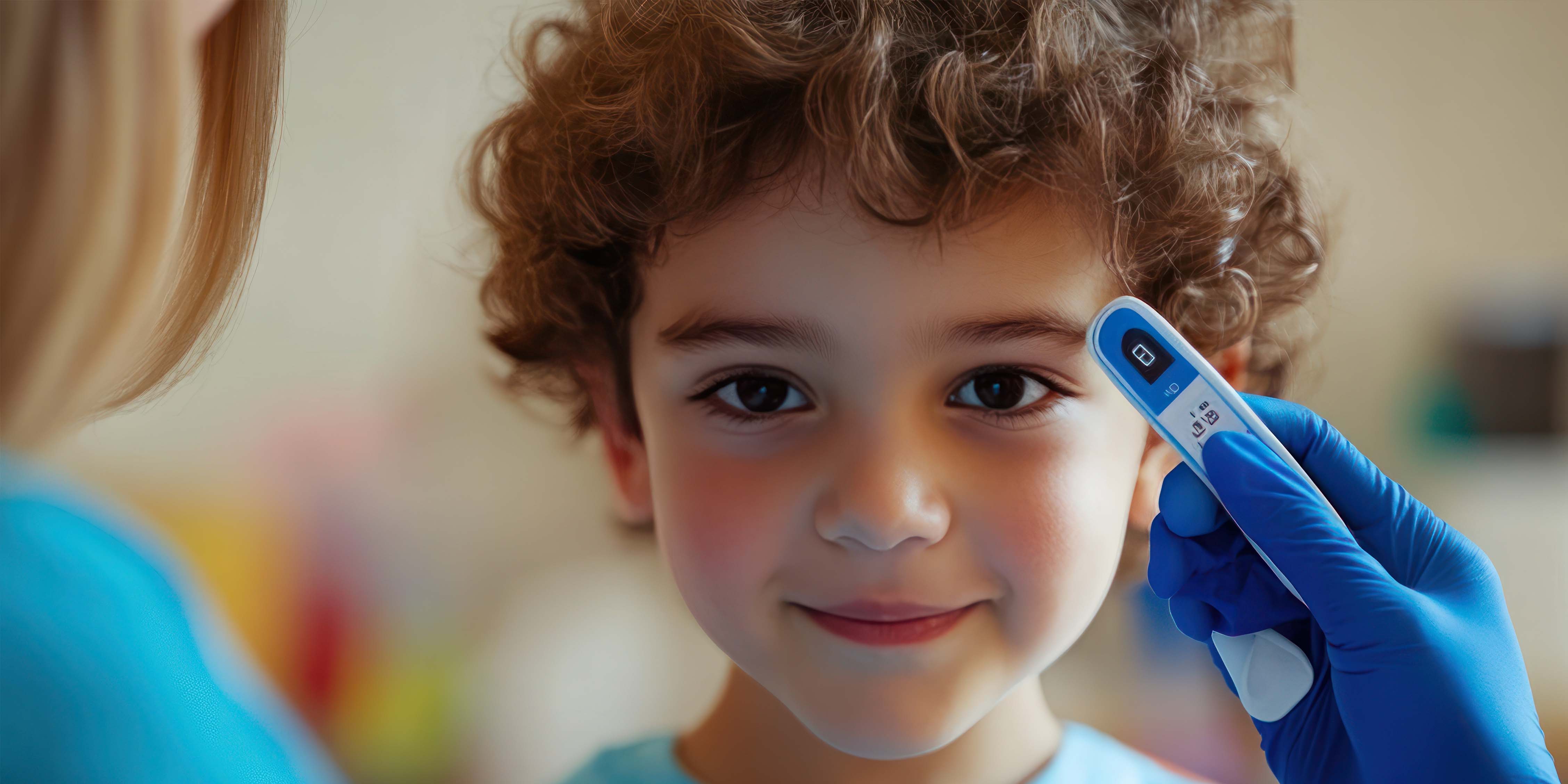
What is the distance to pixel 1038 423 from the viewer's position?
1.84ft

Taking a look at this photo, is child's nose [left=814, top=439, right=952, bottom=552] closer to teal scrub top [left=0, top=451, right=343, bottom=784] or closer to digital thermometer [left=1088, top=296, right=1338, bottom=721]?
digital thermometer [left=1088, top=296, right=1338, bottom=721]

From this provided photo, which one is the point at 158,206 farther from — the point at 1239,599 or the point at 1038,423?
the point at 1239,599

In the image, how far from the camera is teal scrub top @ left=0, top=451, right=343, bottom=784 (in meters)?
0.32

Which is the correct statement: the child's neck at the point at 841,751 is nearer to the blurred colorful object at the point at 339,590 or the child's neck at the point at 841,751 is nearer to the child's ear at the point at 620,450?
the child's ear at the point at 620,450

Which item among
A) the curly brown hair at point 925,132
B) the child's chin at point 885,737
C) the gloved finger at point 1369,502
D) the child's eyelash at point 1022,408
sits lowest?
the child's chin at point 885,737

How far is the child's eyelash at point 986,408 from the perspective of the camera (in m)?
0.56

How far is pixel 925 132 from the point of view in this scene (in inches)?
20.6

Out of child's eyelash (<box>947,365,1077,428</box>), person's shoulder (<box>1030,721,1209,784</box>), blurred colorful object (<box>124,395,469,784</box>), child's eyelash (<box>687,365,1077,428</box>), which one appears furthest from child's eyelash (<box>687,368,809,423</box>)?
blurred colorful object (<box>124,395,469,784</box>)

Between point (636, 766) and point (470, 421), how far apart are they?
0.50 metres

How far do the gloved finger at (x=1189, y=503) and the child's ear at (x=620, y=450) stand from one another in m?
0.36

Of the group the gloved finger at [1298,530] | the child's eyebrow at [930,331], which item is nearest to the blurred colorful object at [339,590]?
the child's eyebrow at [930,331]

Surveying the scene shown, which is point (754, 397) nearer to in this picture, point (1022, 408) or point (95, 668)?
point (1022, 408)

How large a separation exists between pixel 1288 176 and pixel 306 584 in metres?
1.03

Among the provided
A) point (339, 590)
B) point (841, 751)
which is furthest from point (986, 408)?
point (339, 590)
